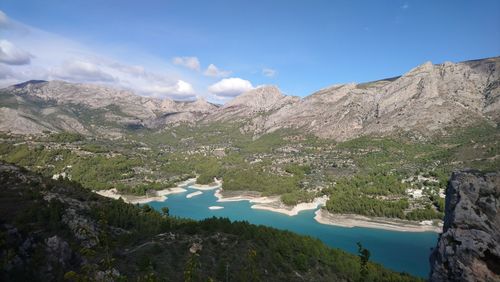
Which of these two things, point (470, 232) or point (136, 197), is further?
point (136, 197)

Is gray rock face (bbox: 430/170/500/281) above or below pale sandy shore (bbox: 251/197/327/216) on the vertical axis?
above

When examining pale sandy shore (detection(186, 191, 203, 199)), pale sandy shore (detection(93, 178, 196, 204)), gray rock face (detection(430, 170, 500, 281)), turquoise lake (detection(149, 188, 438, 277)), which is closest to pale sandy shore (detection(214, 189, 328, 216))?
turquoise lake (detection(149, 188, 438, 277))

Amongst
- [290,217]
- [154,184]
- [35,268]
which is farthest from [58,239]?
[154,184]

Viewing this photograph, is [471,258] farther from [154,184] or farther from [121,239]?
[154,184]

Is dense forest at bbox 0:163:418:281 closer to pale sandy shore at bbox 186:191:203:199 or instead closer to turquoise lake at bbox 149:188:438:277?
turquoise lake at bbox 149:188:438:277

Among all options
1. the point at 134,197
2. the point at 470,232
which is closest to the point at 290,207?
the point at 134,197

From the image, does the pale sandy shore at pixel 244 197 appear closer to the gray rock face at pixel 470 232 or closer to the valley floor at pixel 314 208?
the valley floor at pixel 314 208

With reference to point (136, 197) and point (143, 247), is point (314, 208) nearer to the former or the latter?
point (136, 197)
